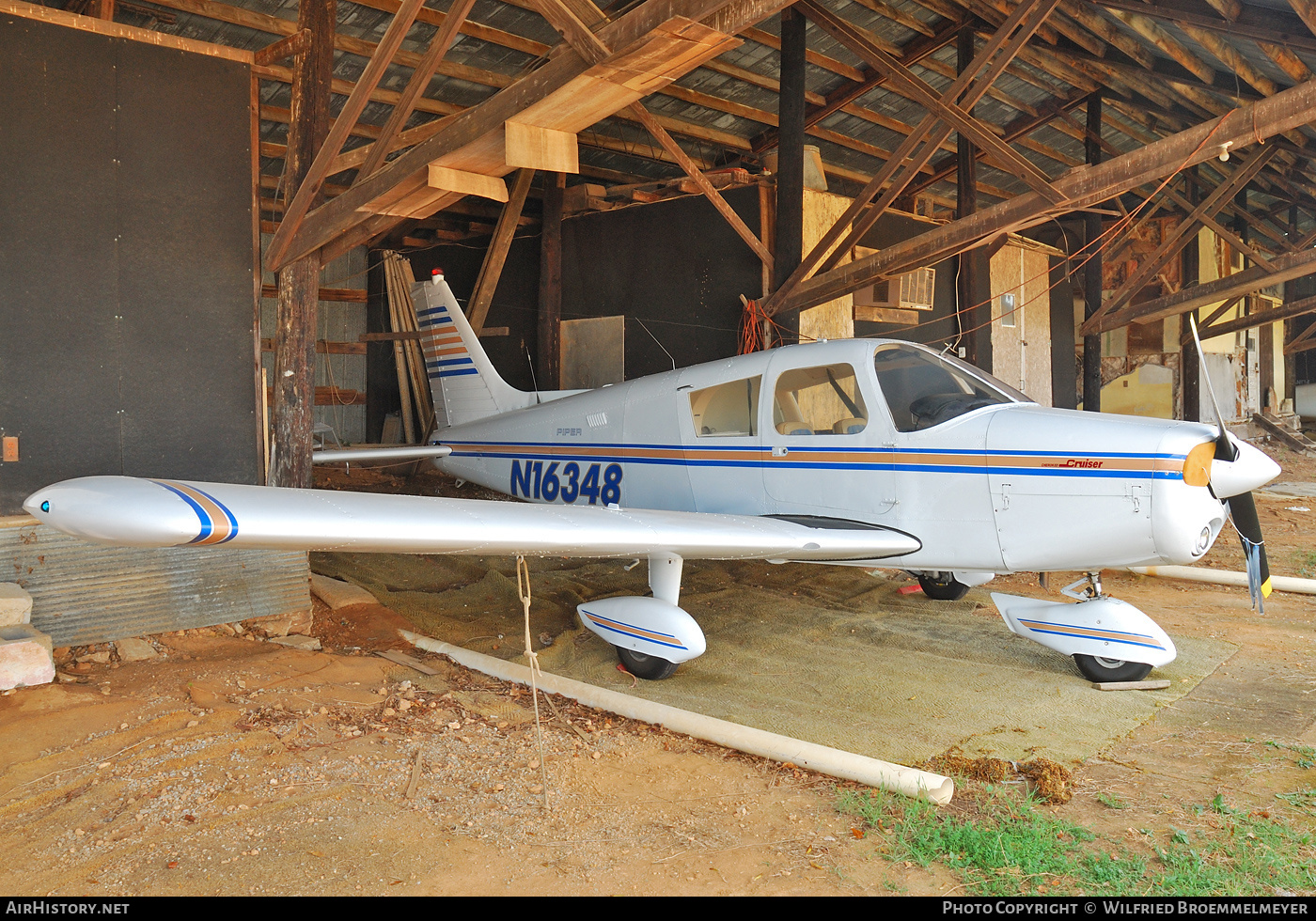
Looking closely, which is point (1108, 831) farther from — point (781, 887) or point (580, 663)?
point (580, 663)

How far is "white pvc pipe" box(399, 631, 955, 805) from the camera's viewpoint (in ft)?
10.2

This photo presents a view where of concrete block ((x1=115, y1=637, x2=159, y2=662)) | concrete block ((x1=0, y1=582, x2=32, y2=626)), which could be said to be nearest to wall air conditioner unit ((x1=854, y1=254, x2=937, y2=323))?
concrete block ((x1=115, y1=637, x2=159, y2=662))

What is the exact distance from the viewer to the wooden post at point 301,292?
5.34 metres

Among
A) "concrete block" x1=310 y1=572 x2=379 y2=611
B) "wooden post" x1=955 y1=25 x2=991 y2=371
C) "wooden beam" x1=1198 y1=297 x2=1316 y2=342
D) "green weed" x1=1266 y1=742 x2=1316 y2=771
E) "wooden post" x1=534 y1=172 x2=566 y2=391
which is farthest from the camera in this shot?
"wooden beam" x1=1198 y1=297 x2=1316 y2=342

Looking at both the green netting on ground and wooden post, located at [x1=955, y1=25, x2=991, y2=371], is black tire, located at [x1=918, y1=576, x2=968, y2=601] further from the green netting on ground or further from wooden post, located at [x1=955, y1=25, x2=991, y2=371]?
wooden post, located at [x1=955, y1=25, x2=991, y2=371]

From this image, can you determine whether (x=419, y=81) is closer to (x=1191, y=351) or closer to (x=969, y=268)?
(x=969, y=268)

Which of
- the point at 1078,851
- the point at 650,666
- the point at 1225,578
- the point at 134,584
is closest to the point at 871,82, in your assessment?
the point at 1225,578

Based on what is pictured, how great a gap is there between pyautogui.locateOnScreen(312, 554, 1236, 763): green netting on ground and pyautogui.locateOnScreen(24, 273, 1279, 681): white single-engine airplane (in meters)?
0.29

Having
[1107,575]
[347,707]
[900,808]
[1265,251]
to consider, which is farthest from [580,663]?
[1265,251]

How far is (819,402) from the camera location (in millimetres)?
5133

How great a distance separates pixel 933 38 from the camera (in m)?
9.09

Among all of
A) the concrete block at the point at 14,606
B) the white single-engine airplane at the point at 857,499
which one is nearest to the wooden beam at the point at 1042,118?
the white single-engine airplane at the point at 857,499

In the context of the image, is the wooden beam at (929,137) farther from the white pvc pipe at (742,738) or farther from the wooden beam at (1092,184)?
the white pvc pipe at (742,738)

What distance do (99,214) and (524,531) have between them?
3.11 m
